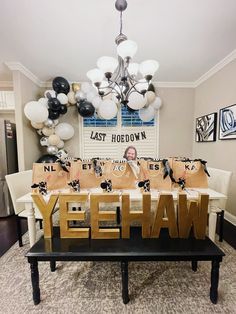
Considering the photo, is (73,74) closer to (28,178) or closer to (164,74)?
(164,74)

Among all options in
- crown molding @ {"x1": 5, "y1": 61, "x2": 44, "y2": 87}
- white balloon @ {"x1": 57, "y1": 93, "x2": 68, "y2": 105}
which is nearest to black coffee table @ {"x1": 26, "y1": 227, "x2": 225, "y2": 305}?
white balloon @ {"x1": 57, "y1": 93, "x2": 68, "y2": 105}

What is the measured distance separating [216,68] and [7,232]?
167 inches

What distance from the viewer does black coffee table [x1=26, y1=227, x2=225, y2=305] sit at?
1211 mm

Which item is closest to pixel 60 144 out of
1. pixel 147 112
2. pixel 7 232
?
pixel 7 232

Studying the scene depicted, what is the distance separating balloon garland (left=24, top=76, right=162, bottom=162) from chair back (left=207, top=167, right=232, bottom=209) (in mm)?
1561

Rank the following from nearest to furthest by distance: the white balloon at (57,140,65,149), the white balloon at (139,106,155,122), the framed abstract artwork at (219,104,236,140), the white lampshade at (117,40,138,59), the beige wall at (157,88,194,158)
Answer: the white lampshade at (117,40,138,59), the framed abstract artwork at (219,104,236,140), the white balloon at (139,106,155,122), the white balloon at (57,140,65,149), the beige wall at (157,88,194,158)

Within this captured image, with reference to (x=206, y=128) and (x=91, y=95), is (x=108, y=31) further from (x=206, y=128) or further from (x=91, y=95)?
(x=206, y=128)

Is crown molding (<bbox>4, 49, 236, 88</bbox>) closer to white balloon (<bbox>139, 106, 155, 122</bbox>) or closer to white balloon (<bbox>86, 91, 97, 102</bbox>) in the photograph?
white balloon (<bbox>139, 106, 155, 122</bbox>)

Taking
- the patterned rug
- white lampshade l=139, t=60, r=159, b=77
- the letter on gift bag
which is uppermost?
white lampshade l=139, t=60, r=159, b=77

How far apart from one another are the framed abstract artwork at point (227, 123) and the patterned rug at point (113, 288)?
175 cm

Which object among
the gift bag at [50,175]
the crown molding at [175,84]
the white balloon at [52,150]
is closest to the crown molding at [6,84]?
the white balloon at [52,150]

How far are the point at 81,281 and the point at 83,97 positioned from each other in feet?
9.34

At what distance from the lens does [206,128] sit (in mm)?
3281

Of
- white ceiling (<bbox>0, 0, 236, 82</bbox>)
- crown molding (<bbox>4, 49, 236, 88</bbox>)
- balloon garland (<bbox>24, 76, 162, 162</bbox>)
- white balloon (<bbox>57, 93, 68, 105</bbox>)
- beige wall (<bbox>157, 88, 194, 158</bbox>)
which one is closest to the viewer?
white ceiling (<bbox>0, 0, 236, 82</bbox>)
